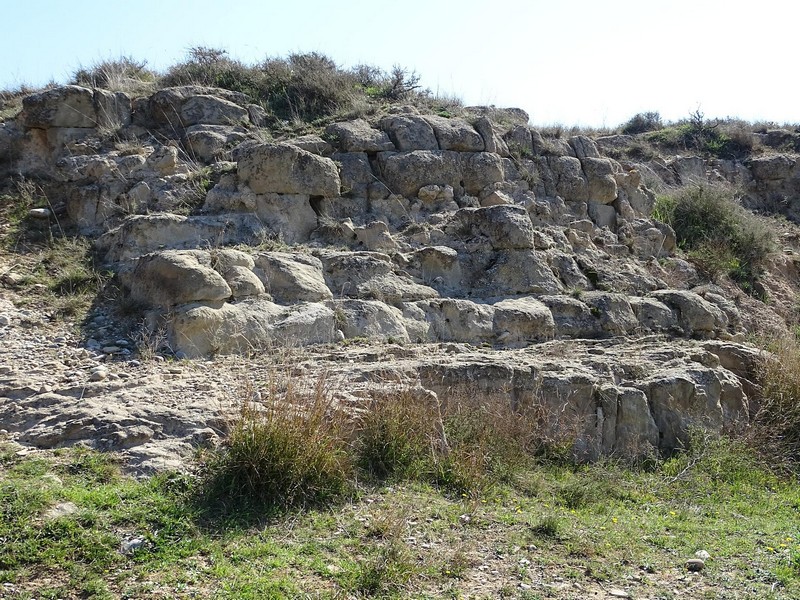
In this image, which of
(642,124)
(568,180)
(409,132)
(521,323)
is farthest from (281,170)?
(642,124)

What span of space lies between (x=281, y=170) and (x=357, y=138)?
1.54 meters

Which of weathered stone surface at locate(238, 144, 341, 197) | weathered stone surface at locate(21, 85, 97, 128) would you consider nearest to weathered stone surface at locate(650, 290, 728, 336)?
weathered stone surface at locate(238, 144, 341, 197)

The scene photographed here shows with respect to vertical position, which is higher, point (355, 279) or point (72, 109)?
point (72, 109)

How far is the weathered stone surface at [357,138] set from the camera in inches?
414

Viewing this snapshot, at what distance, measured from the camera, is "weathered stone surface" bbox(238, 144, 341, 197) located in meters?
9.44

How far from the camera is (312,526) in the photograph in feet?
16.9

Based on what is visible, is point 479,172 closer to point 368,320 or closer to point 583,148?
point 583,148

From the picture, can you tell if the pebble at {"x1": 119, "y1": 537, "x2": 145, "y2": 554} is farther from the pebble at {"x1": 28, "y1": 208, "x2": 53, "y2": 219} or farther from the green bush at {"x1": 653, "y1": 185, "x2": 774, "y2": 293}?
the green bush at {"x1": 653, "y1": 185, "x2": 774, "y2": 293}

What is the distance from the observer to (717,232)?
1286cm

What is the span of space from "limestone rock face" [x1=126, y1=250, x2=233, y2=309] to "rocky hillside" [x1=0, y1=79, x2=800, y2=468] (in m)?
0.02

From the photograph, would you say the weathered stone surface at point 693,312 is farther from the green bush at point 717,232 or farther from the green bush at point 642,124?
the green bush at point 642,124

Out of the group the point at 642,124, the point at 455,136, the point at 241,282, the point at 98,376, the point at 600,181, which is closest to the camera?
the point at 98,376

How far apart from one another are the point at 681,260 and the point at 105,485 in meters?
9.48

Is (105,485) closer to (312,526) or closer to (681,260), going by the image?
(312,526)
